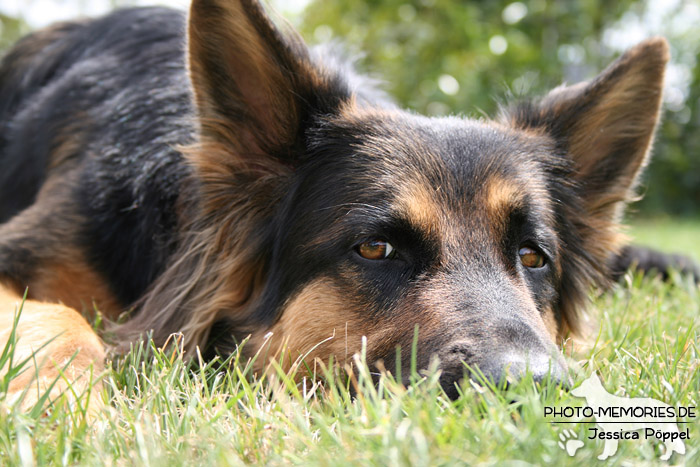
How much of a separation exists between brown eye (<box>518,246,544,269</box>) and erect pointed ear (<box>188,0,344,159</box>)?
1243mm

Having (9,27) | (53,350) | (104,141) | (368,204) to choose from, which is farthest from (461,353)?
(9,27)

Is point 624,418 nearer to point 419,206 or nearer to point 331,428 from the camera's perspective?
point 331,428

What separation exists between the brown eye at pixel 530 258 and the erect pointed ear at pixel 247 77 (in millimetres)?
1243

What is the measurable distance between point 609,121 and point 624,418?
2.26m

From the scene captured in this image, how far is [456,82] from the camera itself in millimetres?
14531

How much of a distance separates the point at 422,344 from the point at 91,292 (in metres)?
2.11

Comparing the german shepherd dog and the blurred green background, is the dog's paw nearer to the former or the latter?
the german shepherd dog

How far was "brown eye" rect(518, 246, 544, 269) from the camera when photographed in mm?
3083

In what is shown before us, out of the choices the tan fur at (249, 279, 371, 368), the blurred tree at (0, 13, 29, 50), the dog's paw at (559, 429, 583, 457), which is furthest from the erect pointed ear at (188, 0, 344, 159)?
the blurred tree at (0, 13, 29, 50)

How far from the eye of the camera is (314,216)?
3.10 meters

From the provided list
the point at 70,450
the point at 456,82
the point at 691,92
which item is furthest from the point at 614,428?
the point at 691,92

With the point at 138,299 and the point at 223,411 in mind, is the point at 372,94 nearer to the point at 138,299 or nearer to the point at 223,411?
the point at 138,299

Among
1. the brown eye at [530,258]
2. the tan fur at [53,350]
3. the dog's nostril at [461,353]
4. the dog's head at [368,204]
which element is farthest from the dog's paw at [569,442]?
the tan fur at [53,350]

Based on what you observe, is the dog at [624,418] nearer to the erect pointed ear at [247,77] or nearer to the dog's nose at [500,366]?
the dog's nose at [500,366]
